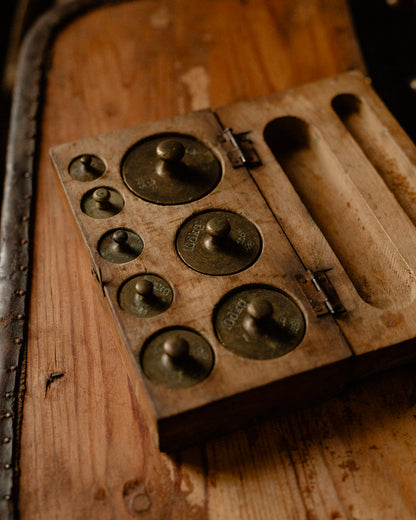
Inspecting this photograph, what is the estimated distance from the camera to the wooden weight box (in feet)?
3.58

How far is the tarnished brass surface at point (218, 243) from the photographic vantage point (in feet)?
4.01

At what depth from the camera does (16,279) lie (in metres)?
1.42

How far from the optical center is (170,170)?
4.55ft

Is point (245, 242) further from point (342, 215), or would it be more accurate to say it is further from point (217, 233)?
point (342, 215)

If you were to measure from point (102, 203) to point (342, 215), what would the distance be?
1.91ft

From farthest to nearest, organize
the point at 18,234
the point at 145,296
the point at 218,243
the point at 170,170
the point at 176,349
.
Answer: the point at 18,234 < the point at 170,170 < the point at 218,243 < the point at 145,296 < the point at 176,349

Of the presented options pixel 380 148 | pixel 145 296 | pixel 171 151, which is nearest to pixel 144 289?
pixel 145 296

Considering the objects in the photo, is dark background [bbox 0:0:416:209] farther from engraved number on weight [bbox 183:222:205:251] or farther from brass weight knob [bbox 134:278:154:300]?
brass weight knob [bbox 134:278:154:300]

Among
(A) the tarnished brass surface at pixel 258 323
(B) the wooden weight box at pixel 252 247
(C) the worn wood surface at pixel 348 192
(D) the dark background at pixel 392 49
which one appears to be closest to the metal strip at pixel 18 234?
(B) the wooden weight box at pixel 252 247

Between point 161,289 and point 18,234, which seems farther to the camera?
point 18,234

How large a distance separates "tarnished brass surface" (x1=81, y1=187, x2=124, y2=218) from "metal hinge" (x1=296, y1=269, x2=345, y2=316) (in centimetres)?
44

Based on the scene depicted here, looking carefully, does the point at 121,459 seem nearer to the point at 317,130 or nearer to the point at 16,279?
the point at 16,279

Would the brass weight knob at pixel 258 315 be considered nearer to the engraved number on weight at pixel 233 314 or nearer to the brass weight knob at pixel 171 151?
the engraved number on weight at pixel 233 314

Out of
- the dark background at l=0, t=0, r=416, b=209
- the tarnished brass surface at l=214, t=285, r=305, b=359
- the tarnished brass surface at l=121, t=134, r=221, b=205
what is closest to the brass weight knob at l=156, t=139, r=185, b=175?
the tarnished brass surface at l=121, t=134, r=221, b=205
